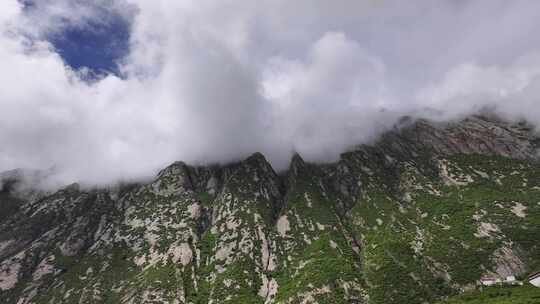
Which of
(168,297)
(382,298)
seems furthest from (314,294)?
(168,297)

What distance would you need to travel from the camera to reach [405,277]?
189 meters

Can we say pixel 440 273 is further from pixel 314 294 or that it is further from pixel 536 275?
pixel 314 294

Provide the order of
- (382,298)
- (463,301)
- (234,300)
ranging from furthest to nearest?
(234,300), (382,298), (463,301)

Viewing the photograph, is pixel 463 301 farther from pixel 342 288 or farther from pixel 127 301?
pixel 127 301

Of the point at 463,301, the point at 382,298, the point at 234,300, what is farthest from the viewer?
the point at 234,300

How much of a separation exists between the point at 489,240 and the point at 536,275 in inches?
1227

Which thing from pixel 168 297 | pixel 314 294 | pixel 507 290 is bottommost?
pixel 507 290

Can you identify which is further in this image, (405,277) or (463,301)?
(405,277)

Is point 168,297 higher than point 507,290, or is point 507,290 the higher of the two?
point 168,297

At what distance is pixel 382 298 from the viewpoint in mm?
179250

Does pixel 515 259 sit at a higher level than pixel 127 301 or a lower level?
lower

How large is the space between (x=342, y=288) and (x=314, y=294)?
49.6 ft

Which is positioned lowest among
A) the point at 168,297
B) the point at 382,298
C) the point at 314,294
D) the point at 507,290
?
the point at 507,290

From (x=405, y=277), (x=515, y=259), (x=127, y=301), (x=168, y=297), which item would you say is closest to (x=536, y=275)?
(x=515, y=259)
